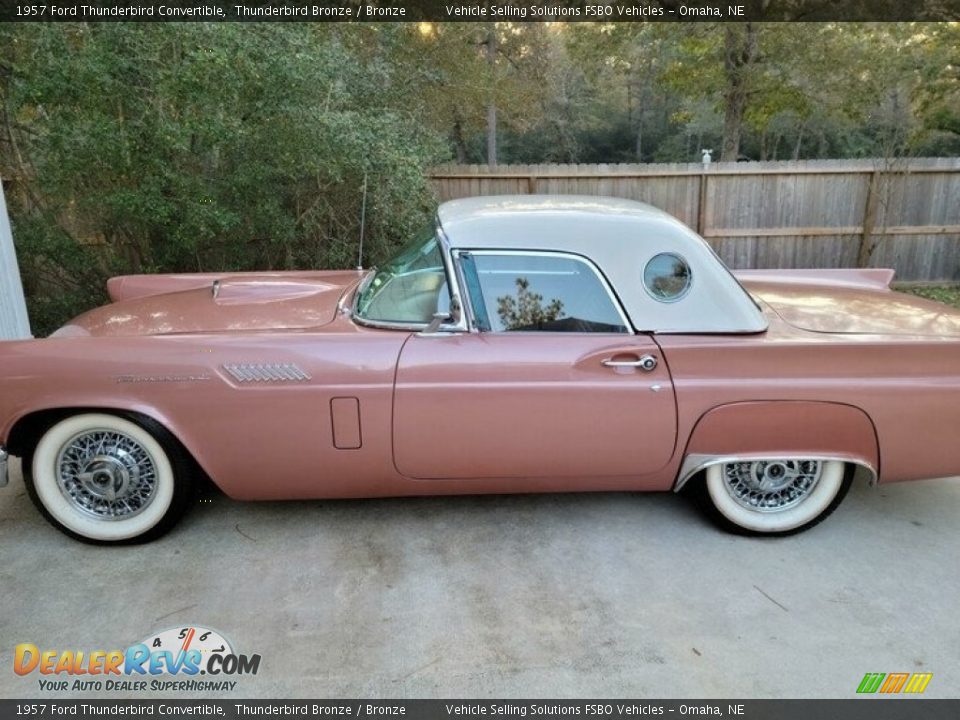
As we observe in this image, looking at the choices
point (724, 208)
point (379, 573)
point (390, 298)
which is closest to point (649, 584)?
point (379, 573)

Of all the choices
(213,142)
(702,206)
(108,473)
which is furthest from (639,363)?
(702,206)

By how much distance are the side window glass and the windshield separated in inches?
6.9

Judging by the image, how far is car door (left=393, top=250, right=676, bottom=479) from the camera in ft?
9.39

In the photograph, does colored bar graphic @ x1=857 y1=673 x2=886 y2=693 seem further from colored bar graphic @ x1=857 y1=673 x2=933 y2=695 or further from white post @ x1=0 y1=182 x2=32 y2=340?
white post @ x1=0 y1=182 x2=32 y2=340

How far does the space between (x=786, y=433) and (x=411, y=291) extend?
181cm

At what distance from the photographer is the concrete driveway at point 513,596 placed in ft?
7.57

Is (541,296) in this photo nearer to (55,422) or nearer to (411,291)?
(411,291)

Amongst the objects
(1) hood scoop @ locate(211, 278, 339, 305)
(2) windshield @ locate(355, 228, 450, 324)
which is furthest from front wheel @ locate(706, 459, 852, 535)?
(1) hood scoop @ locate(211, 278, 339, 305)

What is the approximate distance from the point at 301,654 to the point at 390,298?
1.56m

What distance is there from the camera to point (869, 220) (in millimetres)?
9188

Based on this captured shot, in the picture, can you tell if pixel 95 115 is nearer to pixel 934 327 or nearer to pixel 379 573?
pixel 379 573
